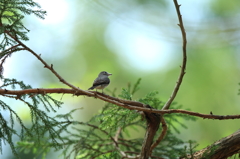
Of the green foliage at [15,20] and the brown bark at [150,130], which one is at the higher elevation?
the green foliage at [15,20]

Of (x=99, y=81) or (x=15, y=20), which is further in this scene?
(x=99, y=81)

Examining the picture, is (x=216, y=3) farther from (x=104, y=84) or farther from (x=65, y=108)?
(x=104, y=84)

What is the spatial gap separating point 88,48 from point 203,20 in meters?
2.70

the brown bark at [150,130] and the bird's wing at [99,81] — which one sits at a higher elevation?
the bird's wing at [99,81]

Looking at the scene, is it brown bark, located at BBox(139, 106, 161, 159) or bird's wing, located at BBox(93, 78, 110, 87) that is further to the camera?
bird's wing, located at BBox(93, 78, 110, 87)

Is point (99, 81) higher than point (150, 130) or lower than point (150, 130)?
higher

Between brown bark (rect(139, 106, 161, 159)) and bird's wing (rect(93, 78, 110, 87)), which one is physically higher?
bird's wing (rect(93, 78, 110, 87))

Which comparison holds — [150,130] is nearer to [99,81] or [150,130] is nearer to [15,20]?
[99,81]

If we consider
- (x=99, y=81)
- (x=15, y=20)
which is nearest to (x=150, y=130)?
(x=99, y=81)

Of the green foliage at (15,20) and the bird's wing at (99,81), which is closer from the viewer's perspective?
the green foliage at (15,20)

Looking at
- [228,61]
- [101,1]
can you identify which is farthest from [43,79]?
[228,61]

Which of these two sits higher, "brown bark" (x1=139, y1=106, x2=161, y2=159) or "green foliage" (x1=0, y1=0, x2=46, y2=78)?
"green foliage" (x1=0, y1=0, x2=46, y2=78)

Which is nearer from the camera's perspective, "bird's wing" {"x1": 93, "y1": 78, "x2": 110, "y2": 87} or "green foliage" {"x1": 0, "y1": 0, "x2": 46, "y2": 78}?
"green foliage" {"x1": 0, "y1": 0, "x2": 46, "y2": 78}

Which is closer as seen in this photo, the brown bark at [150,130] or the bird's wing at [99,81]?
the brown bark at [150,130]
